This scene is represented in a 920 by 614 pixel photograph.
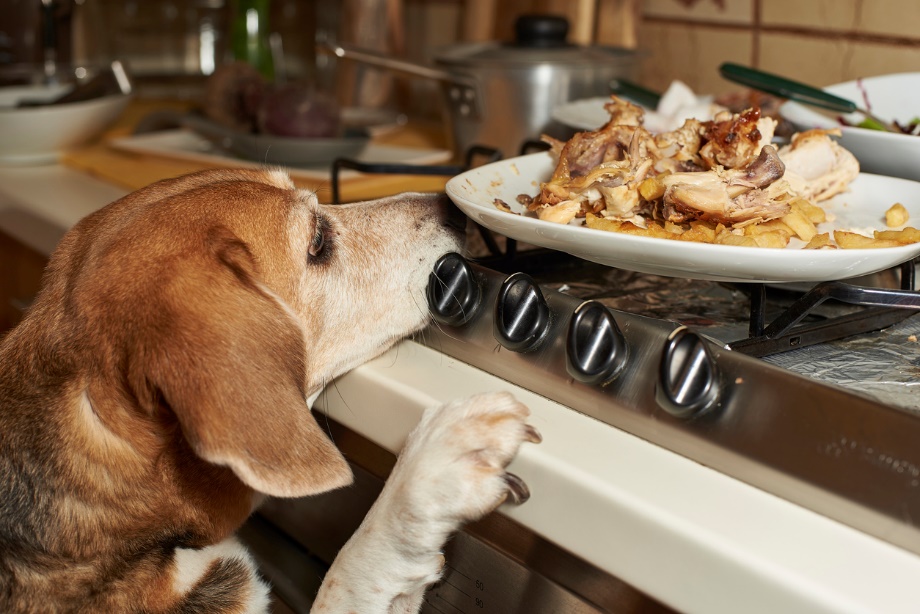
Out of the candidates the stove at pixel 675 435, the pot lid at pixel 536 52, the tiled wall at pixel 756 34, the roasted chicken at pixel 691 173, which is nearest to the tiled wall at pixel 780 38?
the tiled wall at pixel 756 34

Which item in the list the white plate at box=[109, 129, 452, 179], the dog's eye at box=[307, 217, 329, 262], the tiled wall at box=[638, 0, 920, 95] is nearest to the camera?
the dog's eye at box=[307, 217, 329, 262]

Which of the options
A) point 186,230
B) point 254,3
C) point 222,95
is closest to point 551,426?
point 186,230

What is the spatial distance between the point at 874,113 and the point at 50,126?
1712 millimetres

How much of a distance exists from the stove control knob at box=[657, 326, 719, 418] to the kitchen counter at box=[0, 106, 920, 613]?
0.06m

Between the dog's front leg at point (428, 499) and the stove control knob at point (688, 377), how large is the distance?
13cm

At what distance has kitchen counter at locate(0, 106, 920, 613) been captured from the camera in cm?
63

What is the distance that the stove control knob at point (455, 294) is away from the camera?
36.6 inches

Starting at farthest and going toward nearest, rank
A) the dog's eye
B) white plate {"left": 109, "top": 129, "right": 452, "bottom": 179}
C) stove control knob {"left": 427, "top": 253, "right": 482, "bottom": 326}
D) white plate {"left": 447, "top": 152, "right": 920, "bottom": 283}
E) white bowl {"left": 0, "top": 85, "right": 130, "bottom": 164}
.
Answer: white bowl {"left": 0, "top": 85, "right": 130, "bottom": 164} → white plate {"left": 109, "top": 129, "right": 452, "bottom": 179} → the dog's eye → stove control knob {"left": 427, "top": 253, "right": 482, "bottom": 326} → white plate {"left": 447, "top": 152, "right": 920, "bottom": 283}

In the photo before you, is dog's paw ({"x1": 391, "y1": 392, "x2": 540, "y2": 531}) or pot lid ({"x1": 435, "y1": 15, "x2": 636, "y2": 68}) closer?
dog's paw ({"x1": 391, "y1": 392, "x2": 540, "y2": 531})

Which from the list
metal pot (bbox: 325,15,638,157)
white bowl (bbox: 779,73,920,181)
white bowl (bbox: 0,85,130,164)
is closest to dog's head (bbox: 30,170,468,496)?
white bowl (bbox: 779,73,920,181)

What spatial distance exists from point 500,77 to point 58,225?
2.75ft

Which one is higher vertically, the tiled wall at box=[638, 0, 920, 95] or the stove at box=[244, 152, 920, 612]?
the tiled wall at box=[638, 0, 920, 95]

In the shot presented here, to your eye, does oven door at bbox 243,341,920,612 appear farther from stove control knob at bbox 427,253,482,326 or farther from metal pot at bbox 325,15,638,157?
metal pot at bbox 325,15,638,157

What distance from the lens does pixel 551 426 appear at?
83cm
